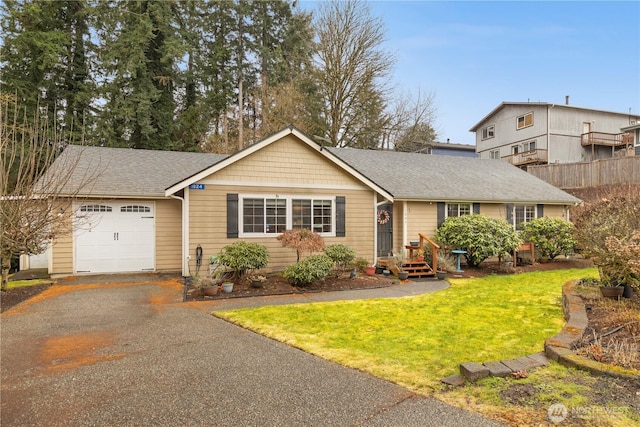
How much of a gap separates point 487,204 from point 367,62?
10819mm

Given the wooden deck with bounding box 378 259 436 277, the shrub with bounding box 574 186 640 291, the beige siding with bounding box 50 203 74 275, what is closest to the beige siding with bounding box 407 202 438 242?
the wooden deck with bounding box 378 259 436 277

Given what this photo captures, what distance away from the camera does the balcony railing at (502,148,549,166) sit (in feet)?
96.1

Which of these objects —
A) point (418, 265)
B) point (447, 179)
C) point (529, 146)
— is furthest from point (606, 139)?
point (418, 265)

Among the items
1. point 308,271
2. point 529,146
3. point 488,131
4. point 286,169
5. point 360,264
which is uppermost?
point 488,131

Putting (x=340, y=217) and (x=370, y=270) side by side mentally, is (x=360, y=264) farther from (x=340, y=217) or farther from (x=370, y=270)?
(x=340, y=217)

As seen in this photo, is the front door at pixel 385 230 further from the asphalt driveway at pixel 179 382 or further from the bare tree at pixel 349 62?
the bare tree at pixel 349 62

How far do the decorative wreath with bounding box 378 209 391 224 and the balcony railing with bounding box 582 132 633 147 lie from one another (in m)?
27.0

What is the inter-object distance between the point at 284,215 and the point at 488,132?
31.4 meters

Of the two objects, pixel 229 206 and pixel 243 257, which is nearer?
pixel 243 257

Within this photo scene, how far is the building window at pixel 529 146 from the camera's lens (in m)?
30.5

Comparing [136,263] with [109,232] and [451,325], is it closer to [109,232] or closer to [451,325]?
[109,232]

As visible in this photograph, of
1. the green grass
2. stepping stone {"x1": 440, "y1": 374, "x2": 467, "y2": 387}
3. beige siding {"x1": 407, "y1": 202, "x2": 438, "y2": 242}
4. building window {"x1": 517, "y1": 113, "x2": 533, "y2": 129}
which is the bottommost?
the green grass

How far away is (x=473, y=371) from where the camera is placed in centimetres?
379

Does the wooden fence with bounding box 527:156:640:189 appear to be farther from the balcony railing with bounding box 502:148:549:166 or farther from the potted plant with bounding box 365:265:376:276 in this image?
the potted plant with bounding box 365:265:376:276
